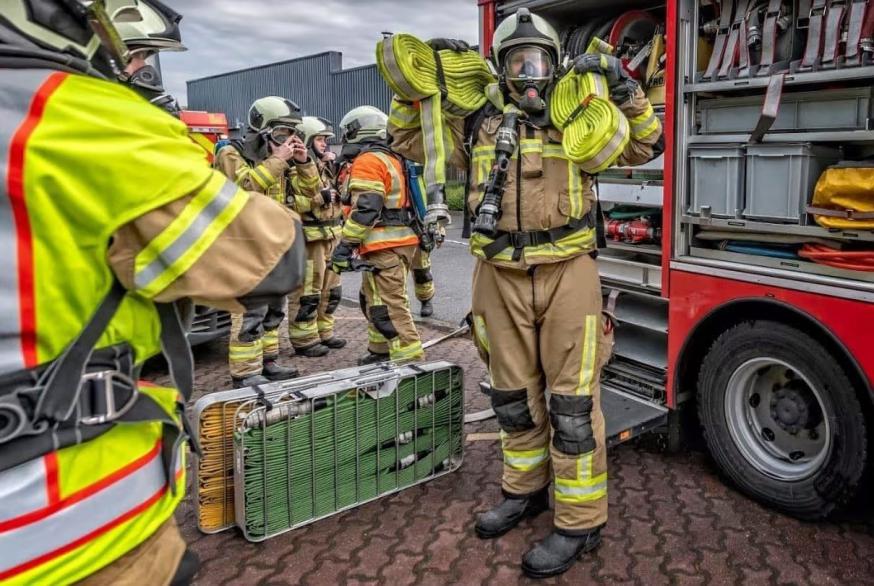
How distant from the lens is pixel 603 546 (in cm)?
302

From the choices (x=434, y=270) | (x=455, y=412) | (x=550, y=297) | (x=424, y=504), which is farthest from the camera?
(x=434, y=270)

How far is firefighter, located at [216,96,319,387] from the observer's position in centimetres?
519

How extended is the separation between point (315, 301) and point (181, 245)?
4.93 m

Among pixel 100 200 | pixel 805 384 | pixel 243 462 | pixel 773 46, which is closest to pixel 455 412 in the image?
pixel 243 462

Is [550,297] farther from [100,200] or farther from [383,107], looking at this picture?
[383,107]

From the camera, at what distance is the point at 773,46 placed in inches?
119

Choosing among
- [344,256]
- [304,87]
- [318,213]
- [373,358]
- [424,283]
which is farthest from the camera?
[304,87]

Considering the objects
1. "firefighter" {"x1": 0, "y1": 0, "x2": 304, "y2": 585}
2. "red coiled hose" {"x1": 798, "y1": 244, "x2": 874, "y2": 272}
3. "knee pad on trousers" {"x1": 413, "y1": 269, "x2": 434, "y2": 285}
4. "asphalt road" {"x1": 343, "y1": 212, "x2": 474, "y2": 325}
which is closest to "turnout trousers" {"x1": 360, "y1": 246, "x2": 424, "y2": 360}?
"knee pad on trousers" {"x1": 413, "y1": 269, "x2": 434, "y2": 285}

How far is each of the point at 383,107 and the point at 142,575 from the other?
2241 centimetres

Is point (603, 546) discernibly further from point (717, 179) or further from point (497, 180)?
point (717, 179)

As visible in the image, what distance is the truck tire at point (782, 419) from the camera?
2904mm

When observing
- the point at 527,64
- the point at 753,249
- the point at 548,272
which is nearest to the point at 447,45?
the point at 527,64

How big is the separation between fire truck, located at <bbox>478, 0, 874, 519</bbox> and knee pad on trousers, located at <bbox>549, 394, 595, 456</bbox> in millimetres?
577

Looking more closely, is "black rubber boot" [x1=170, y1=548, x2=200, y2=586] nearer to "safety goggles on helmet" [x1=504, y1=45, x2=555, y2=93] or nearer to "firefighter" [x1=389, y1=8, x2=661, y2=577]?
"firefighter" [x1=389, y1=8, x2=661, y2=577]
